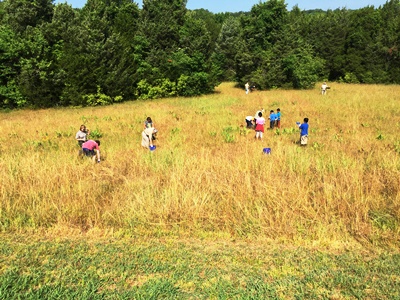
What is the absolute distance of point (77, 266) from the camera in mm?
3811

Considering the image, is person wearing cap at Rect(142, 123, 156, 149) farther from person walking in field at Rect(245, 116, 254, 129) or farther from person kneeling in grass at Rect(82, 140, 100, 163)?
person walking in field at Rect(245, 116, 254, 129)

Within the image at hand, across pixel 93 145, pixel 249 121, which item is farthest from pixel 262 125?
pixel 93 145

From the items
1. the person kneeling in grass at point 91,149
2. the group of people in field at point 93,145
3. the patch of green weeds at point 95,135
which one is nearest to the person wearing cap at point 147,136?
the group of people in field at point 93,145

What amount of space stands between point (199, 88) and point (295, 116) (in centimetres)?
1478

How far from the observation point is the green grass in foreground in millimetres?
3301

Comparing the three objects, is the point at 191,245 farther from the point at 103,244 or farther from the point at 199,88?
the point at 199,88

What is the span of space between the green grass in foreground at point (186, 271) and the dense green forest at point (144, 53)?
2350 cm

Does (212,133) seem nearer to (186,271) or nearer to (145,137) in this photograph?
(145,137)

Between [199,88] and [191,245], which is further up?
[199,88]

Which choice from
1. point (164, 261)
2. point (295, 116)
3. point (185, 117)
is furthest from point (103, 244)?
point (295, 116)

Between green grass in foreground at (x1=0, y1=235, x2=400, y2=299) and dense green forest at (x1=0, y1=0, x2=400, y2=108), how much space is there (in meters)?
23.5

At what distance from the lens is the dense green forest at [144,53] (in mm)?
24562

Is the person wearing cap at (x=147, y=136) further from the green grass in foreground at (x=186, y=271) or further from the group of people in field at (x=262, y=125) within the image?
the green grass in foreground at (x=186, y=271)

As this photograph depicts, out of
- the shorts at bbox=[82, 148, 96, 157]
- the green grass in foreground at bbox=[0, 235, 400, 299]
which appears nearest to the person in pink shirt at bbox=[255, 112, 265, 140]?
the shorts at bbox=[82, 148, 96, 157]
